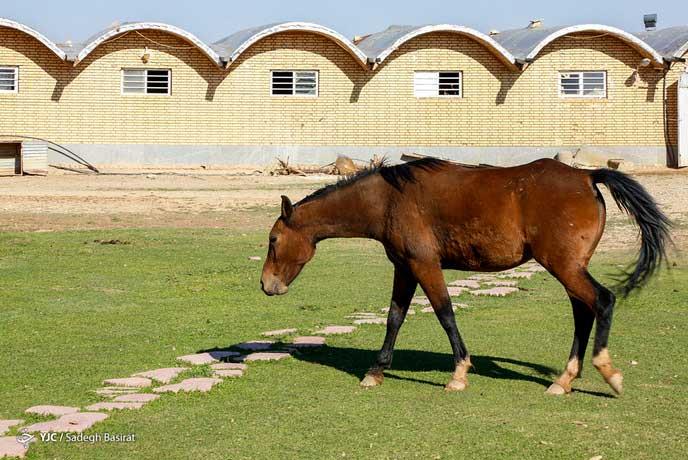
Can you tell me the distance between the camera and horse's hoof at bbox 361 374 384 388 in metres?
9.22

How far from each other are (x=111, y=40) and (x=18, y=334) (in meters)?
27.7

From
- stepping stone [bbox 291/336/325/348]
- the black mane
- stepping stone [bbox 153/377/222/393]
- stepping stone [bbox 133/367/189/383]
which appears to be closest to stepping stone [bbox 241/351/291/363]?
stepping stone [bbox 291/336/325/348]

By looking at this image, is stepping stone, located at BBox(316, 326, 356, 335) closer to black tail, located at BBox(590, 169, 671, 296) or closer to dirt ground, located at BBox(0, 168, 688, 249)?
black tail, located at BBox(590, 169, 671, 296)

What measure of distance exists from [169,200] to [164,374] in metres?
17.6

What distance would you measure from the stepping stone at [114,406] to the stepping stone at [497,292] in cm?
690

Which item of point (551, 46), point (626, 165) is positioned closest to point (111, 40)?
point (551, 46)

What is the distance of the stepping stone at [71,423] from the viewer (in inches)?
298

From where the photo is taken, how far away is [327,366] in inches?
397

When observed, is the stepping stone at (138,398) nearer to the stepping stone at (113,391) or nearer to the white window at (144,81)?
the stepping stone at (113,391)

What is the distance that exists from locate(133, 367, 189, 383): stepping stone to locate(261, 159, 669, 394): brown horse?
102 centimetres

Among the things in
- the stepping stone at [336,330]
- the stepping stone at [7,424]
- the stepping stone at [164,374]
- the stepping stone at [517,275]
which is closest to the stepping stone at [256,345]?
the stepping stone at [336,330]

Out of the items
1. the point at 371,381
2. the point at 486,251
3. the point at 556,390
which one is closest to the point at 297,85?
the point at 486,251

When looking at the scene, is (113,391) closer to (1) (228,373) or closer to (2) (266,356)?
(1) (228,373)

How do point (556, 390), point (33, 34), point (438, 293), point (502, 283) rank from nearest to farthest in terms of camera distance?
point (556, 390) → point (438, 293) → point (502, 283) → point (33, 34)
